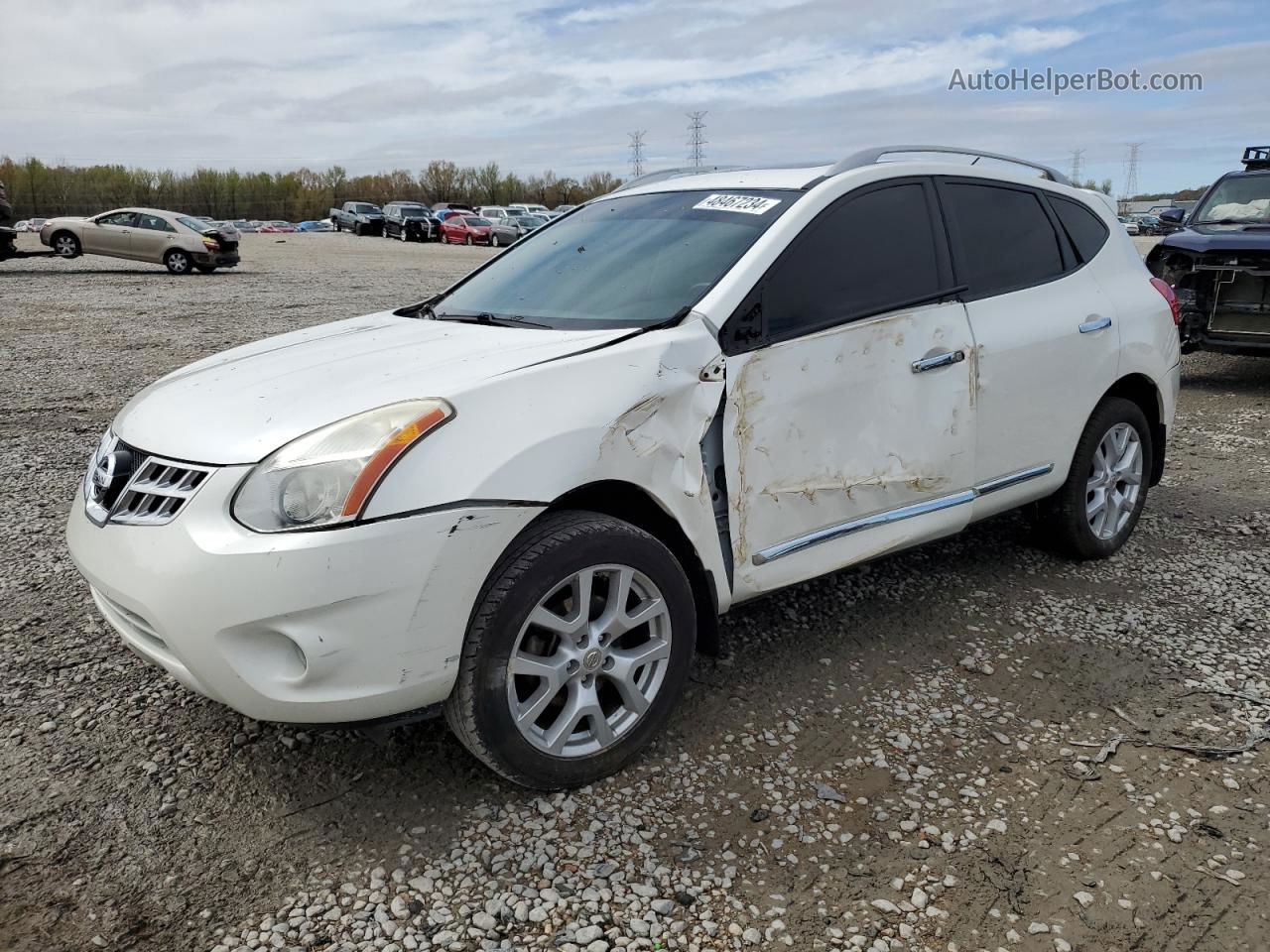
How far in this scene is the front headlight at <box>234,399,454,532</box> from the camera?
2414mm

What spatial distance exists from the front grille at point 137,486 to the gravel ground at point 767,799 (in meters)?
0.79

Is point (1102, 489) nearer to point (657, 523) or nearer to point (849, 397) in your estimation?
point (849, 397)

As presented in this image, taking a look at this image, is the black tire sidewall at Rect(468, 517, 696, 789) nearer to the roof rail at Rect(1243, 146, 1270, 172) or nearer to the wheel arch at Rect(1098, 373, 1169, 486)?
the wheel arch at Rect(1098, 373, 1169, 486)

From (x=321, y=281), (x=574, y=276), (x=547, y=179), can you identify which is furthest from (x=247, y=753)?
(x=547, y=179)

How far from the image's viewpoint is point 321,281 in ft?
66.2

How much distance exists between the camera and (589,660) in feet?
9.16

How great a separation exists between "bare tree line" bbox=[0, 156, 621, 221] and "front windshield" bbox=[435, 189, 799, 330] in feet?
249

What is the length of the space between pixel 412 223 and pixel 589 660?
44.7 meters

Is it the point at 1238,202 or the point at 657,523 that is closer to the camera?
the point at 657,523

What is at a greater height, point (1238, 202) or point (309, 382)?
point (1238, 202)

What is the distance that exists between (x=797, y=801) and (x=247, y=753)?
64.5 inches

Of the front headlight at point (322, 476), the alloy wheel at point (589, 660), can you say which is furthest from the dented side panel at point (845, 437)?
the front headlight at point (322, 476)

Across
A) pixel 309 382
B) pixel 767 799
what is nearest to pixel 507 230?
pixel 309 382

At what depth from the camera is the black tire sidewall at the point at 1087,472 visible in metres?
4.39
